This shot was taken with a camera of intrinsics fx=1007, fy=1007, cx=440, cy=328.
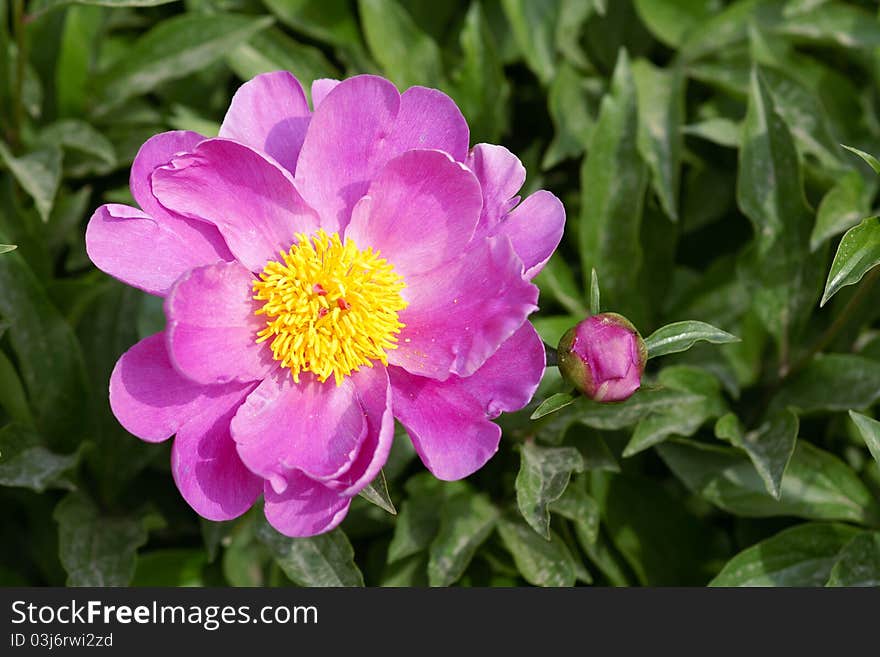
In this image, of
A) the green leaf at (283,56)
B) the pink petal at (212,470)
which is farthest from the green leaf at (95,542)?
the green leaf at (283,56)

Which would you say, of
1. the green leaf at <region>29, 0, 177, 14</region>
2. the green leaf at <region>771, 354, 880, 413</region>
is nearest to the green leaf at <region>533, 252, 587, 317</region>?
the green leaf at <region>771, 354, 880, 413</region>

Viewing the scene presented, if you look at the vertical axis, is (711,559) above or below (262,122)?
below

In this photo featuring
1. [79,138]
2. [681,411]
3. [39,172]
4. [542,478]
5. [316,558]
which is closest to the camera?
[542,478]

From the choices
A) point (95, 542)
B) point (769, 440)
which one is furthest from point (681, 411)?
point (95, 542)

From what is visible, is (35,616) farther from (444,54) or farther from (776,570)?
(444,54)

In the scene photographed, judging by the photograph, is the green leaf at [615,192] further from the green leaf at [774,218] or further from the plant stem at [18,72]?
the plant stem at [18,72]

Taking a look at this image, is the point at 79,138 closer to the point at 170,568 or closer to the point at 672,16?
the point at 170,568

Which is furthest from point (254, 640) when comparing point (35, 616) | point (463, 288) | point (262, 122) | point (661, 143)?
point (661, 143)
